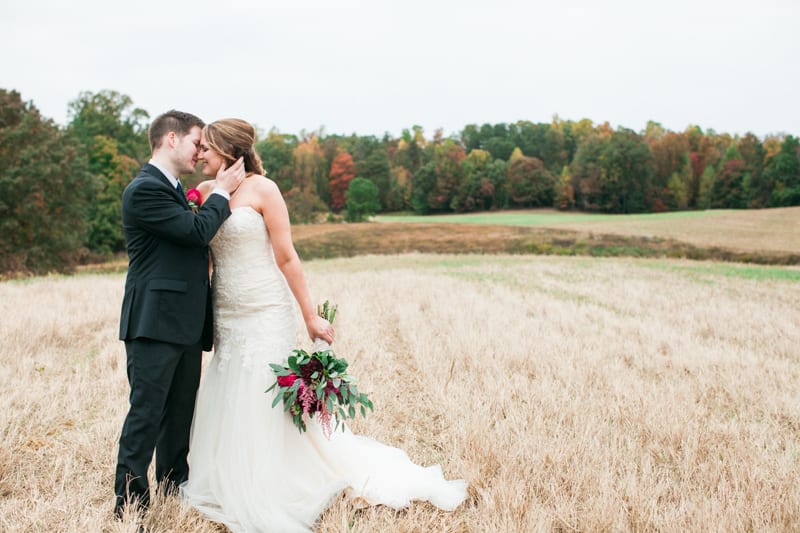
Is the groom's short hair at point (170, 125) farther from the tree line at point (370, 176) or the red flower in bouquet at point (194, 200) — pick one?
the tree line at point (370, 176)

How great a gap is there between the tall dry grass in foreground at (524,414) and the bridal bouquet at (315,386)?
0.28 m

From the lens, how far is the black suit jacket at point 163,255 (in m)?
3.44

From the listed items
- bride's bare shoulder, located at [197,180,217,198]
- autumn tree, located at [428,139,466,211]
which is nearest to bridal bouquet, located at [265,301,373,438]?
bride's bare shoulder, located at [197,180,217,198]

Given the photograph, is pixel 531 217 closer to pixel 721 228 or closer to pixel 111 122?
pixel 721 228

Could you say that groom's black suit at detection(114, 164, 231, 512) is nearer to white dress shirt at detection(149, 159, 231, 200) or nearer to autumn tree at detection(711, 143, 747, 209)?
white dress shirt at detection(149, 159, 231, 200)

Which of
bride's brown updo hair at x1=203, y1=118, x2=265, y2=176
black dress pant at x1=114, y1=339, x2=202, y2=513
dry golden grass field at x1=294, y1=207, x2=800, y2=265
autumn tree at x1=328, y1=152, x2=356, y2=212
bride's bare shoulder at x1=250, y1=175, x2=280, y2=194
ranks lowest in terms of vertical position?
dry golden grass field at x1=294, y1=207, x2=800, y2=265

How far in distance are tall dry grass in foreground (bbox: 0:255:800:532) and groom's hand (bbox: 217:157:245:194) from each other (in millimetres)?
1467

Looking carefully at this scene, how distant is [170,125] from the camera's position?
370 cm

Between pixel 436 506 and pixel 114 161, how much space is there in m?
55.2

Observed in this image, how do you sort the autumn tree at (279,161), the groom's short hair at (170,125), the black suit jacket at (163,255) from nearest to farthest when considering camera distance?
1. the black suit jacket at (163,255)
2. the groom's short hair at (170,125)
3. the autumn tree at (279,161)

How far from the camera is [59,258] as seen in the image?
1320 inches

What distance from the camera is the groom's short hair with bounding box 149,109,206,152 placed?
3.68 meters

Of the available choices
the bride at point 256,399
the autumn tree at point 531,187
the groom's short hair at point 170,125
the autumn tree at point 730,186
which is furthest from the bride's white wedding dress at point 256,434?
the autumn tree at point 531,187

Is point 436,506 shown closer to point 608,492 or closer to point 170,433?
point 608,492
